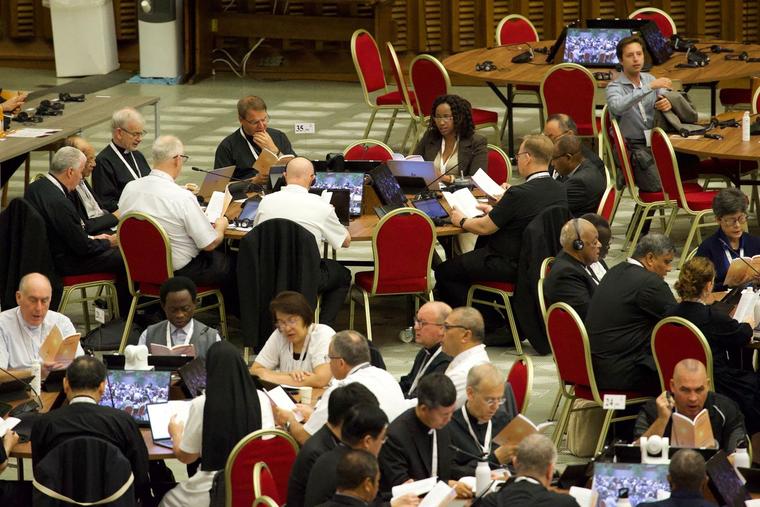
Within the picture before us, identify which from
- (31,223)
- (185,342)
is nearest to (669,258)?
(185,342)

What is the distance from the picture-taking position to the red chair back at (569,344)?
6.87 meters

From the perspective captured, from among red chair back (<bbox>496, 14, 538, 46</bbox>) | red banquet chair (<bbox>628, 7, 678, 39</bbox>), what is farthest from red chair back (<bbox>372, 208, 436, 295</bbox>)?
red banquet chair (<bbox>628, 7, 678, 39</bbox>)

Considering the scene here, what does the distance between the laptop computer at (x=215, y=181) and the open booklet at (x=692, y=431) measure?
404 cm

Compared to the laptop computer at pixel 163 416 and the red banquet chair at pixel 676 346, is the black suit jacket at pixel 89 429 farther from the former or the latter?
the red banquet chair at pixel 676 346

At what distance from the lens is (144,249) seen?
8453mm

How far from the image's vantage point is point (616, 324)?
23.2ft

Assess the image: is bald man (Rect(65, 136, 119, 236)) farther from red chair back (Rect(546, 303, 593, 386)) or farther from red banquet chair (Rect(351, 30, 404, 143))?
red banquet chair (Rect(351, 30, 404, 143))

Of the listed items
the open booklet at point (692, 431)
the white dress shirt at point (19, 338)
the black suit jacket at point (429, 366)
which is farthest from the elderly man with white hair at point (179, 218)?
the open booklet at point (692, 431)

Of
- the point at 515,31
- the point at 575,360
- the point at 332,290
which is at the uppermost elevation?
the point at 515,31

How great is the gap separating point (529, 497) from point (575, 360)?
2023mm

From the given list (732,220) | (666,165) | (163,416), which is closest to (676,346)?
(732,220)

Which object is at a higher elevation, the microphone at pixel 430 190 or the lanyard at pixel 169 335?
the microphone at pixel 430 190

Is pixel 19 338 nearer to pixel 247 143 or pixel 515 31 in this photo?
pixel 247 143

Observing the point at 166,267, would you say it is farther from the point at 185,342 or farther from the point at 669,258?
Result: the point at 669,258
